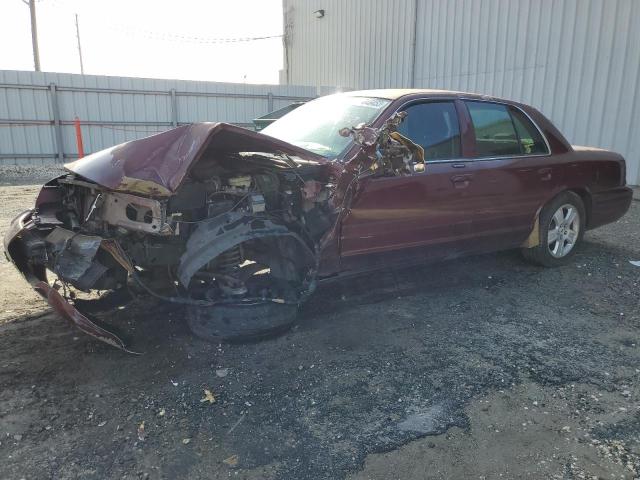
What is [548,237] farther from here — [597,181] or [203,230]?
[203,230]

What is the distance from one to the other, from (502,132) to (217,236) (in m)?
2.98

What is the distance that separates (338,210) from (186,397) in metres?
1.60

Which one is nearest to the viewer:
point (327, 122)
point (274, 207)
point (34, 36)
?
point (274, 207)

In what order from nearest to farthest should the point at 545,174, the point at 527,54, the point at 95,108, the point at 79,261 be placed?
the point at 79,261, the point at 545,174, the point at 527,54, the point at 95,108

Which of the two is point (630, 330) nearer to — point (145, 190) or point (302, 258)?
point (302, 258)

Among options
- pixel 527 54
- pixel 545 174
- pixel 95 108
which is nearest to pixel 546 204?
pixel 545 174

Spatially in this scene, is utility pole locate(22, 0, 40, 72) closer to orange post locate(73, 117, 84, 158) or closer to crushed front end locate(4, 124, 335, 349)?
orange post locate(73, 117, 84, 158)

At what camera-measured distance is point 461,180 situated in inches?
167

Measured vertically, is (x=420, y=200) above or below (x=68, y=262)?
above

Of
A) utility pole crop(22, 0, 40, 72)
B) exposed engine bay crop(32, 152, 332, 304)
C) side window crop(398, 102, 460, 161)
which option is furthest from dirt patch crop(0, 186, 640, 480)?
utility pole crop(22, 0, 40, 72)

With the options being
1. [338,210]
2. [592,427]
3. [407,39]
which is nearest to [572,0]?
[407,39]

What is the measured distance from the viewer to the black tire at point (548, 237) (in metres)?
5.03

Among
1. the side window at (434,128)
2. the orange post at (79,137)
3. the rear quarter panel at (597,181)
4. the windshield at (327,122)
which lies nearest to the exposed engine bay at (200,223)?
the windshield at (327,122)

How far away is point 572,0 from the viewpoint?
1029cm
